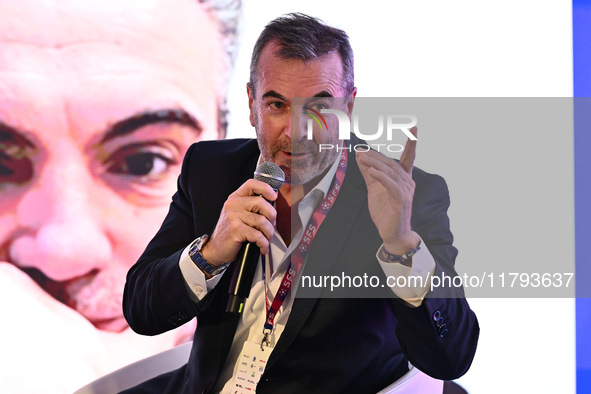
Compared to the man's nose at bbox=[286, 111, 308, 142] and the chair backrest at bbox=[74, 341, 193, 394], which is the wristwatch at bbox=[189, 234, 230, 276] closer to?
the man's nose at bbox=[286, 111, 308, 142]

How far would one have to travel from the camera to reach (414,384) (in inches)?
62.3

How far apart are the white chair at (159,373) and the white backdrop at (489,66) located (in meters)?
0.95

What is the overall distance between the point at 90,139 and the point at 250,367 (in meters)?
2.09

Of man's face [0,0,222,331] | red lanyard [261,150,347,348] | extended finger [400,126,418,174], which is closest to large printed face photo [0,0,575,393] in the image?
man's face [0,0,222,331]

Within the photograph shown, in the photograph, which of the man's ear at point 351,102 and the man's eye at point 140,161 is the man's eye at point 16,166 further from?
the man's ear at point 351,102

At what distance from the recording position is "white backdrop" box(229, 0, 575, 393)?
98.0 inches

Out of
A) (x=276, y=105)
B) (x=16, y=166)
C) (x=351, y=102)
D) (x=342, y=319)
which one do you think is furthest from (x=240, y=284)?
(x=16, y=166)

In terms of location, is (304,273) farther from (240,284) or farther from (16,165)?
(16,165)

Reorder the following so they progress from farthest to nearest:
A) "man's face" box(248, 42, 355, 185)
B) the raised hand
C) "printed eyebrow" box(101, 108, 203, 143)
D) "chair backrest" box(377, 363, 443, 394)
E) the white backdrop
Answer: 1. "printed eyebrow" box(101, 108, 203, 143)
2. the white backdrop
3. "man's face" box(248, 42, 355, 185)
4. "chair backrest" box(377, 363, 443, 394)
5. the raised hand

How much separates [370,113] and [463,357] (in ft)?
2.43

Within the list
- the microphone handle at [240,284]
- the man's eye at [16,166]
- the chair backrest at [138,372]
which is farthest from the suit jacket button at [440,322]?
the man's eye at [16,166]

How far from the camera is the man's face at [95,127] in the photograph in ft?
10.6

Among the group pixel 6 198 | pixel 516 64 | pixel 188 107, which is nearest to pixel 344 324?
pixel 516 64

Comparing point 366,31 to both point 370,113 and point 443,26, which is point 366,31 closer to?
point 443,26
